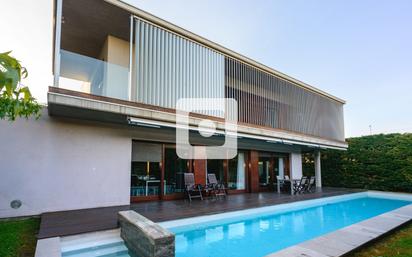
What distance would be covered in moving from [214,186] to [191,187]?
121cm

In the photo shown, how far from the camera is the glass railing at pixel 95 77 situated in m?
7.21

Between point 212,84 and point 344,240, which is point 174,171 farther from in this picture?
point 344,240

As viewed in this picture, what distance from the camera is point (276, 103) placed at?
12.1 metres

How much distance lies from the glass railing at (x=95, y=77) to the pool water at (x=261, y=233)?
4588 millimetres

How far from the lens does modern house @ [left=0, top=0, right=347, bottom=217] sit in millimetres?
6852

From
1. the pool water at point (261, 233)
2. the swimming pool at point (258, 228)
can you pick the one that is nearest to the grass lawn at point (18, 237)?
the swimming pool at point (258, 228)

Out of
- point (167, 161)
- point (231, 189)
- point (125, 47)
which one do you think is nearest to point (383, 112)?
point (231, 189)

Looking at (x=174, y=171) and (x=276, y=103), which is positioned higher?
(x=276, y=103)

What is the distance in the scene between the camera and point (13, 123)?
270 inches

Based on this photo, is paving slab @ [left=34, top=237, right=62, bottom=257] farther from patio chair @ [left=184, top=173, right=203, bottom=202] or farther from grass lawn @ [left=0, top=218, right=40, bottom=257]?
patio chair @ [left=184, top=173, right=203, bottom=202]

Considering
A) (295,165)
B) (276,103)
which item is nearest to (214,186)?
(276,103)

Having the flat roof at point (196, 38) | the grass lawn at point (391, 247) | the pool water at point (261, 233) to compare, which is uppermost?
the flat roof at point (196, 38)

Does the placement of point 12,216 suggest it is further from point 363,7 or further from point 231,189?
point 363,7

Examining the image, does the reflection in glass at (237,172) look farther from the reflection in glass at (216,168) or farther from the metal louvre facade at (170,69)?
the metal louvre facade at (170,69)
